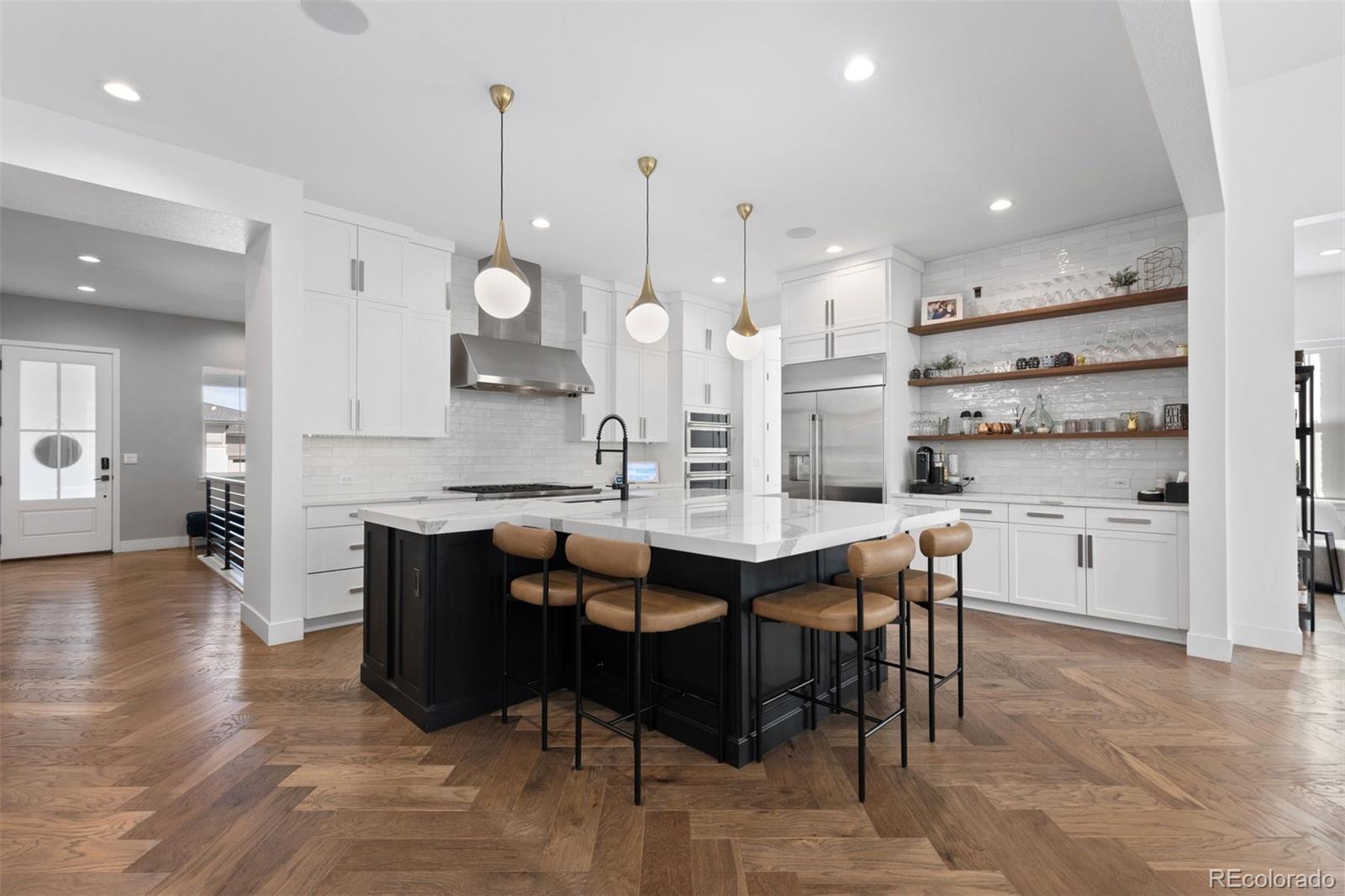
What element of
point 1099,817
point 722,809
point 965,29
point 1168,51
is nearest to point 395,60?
point 965,29

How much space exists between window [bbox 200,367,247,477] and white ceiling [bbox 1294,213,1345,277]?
1002 cm

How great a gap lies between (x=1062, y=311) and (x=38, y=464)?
33.0 feet

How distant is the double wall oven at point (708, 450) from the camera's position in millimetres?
6781

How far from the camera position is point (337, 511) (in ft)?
13.9

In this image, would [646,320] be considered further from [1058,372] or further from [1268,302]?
[1268,302]

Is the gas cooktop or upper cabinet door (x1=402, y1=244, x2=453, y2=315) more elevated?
upper cabinet door (x1=402, y1=244, x2=453, y2=315)

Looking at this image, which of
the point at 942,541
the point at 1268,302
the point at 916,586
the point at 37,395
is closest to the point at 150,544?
the point at 37,395

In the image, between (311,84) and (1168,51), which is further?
(311,84)

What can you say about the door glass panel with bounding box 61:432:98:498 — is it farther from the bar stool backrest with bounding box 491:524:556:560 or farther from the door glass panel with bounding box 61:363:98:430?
the bar stool backrest with bounding box 491:524:556:560

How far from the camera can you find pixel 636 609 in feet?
6.98

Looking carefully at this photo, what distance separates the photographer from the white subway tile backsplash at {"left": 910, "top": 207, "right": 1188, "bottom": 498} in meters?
4.54

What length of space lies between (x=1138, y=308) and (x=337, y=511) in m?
5.82

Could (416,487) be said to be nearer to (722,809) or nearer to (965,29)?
(722,809)

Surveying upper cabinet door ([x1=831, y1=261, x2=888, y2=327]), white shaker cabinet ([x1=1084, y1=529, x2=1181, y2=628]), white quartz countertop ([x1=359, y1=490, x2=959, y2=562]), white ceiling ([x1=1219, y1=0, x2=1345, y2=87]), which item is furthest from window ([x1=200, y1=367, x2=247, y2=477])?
white ceiling ([x1=1219, y1=0, x2=1345, y2=87])
